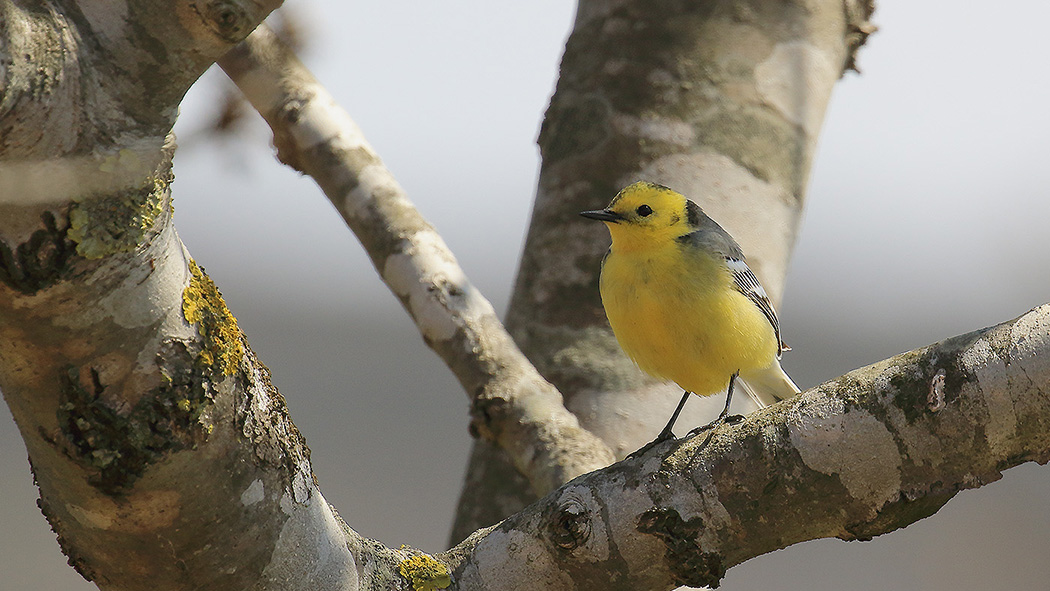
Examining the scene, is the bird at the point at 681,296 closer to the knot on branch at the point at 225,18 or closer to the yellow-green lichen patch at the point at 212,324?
the yellow-green lichen patch at the point at 212,324

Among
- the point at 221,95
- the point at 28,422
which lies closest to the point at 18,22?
the point at 28,422

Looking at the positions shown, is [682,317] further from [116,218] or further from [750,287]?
[116,218]

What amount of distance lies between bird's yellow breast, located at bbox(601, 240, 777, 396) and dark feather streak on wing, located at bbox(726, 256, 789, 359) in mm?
44

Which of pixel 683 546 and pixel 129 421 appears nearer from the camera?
pixel 129 421

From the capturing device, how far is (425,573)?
6.79 ft

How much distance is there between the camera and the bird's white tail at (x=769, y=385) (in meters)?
3.88

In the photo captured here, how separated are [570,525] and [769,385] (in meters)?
2.16

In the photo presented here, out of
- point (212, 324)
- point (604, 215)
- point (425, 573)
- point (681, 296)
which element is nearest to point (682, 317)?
point (681, 296)

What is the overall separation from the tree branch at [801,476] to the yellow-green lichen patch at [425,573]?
37 millimetres

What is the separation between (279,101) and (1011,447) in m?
2.86

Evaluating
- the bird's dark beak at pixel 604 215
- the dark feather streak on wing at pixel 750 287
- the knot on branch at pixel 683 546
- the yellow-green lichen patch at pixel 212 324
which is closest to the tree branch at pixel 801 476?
the knot on branch at pixel 683 546

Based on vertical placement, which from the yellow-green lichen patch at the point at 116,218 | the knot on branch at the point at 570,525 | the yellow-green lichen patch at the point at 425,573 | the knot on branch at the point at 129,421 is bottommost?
the knot on branch at the point at 570,525

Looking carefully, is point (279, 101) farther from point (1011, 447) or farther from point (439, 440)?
point (439, 440)

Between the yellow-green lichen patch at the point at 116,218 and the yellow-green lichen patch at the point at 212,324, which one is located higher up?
the yellow-green lichen patch at the point at 116,218
